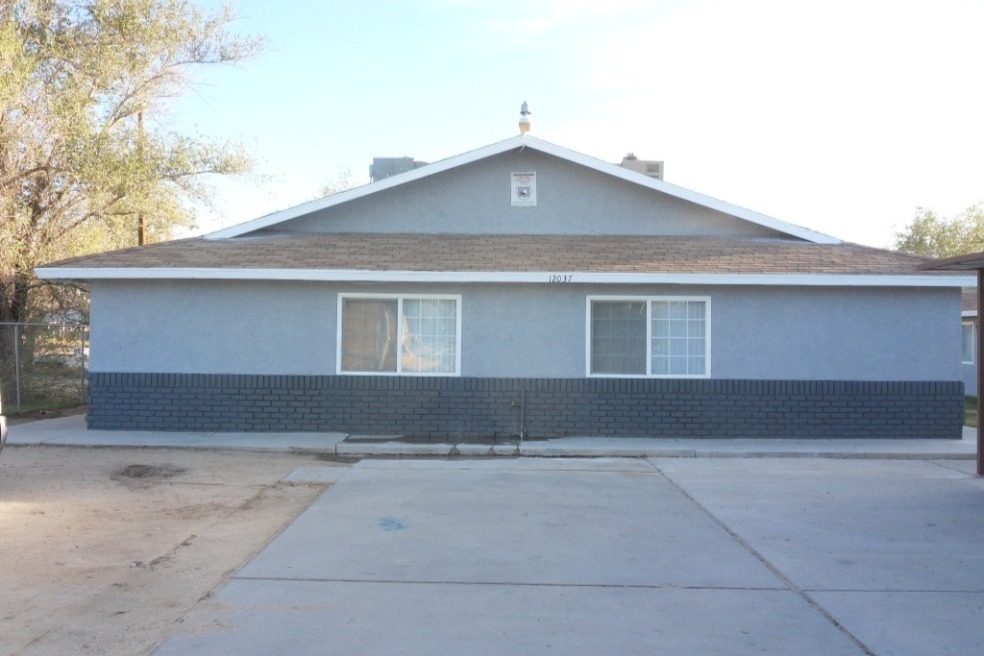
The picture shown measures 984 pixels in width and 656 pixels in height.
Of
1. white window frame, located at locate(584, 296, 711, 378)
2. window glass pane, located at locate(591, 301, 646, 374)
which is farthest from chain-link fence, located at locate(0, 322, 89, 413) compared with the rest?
window glass pane, located at locate(591, 301, 646, 374)

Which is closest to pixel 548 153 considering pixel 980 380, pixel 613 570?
pixel 980 380

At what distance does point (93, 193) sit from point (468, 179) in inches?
327

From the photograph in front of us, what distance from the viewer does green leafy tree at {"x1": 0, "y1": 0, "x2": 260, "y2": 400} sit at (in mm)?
17656

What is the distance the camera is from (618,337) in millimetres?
14195

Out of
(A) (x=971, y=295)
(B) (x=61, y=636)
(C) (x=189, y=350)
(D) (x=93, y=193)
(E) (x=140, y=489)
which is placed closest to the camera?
(B) (x=61, y=636)

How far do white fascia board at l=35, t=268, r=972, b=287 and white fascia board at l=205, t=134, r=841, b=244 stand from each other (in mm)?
2067

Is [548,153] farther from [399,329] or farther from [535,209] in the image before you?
[399,329]

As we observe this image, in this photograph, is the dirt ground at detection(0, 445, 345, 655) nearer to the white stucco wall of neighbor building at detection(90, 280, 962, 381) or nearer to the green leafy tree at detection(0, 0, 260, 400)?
the white stucco wall of neighbor building at detection(90, 280, 962, 381)

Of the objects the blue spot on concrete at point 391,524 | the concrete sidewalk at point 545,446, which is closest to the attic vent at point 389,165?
the concrete sidewalk at point 545,446

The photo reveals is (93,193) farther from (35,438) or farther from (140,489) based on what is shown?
(140,489)

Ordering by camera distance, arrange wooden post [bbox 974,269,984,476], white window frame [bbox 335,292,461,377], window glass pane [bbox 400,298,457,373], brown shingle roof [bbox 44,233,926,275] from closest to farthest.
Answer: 1. wooden post [bbox 974,269,984,476]
2. brown shingle roof [bbox 44,233,926,275]
3. white window frame [bbox 335,292,461,377]
4. window glass pane [bbox 400,298,457,373]

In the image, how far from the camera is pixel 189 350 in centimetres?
1413

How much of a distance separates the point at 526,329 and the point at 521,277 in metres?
1.04

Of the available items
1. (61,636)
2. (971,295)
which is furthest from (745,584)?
(971,295)
